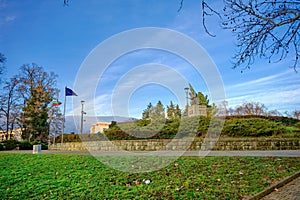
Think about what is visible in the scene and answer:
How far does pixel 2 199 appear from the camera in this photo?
5.04 metres

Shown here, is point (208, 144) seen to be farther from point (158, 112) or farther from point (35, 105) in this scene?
point (35, 105)

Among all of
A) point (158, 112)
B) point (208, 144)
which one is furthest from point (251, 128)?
point (158, 112)

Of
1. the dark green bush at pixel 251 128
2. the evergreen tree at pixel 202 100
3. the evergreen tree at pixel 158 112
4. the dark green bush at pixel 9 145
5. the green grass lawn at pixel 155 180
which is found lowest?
the green grass lawn at pixel 155 180

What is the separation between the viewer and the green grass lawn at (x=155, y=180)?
15.2 feet

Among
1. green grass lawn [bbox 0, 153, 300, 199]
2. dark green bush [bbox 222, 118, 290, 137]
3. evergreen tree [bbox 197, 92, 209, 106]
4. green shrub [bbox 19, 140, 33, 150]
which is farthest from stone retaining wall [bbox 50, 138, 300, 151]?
green shrub [bbox 19, 140, 33, 150]

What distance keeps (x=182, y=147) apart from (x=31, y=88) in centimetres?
2051

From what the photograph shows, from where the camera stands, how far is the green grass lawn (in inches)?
183

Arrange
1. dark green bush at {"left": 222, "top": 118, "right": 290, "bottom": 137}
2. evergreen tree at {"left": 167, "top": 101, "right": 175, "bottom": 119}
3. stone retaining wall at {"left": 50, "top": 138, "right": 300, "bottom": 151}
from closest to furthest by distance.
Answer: stone retaining wall at {"left": 50, "top": 138, "right": 300, "bottom": 151}, dark green bush at {"left": 222, "top": 118, "right": 290, "bottom": 137}, evergreen tree at {"left": 167, "top": 101, "right": 175, "bottom": 119}

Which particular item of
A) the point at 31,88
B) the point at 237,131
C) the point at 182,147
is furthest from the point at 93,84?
the point at 31,88

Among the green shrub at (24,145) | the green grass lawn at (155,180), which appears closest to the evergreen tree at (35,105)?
the green shrub at (24,145)

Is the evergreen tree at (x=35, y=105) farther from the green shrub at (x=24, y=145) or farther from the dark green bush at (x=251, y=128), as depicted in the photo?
the dark green bush at (x=251, y=128)

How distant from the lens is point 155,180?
534cm

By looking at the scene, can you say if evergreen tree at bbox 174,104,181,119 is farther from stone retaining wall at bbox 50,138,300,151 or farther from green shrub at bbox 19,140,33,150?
green shrub at bbox 19,140,33,150

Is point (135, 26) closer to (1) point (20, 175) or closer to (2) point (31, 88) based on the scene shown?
(1) point (20, 175)
